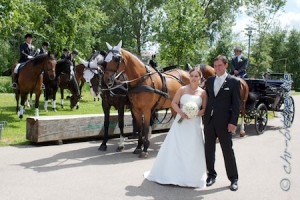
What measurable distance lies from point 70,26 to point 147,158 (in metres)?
17.1

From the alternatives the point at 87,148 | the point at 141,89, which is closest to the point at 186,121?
the point at 141,89

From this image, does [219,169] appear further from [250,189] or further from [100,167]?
[100,167]

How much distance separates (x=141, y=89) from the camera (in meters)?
7.61

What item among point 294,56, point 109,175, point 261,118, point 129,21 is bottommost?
point 109,175

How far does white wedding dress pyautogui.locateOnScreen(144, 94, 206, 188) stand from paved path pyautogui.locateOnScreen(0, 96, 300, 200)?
0.57 feet

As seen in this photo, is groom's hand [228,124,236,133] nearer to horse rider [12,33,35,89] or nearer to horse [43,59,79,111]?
horse rider [12,33,35,89]

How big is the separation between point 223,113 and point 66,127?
4.88m

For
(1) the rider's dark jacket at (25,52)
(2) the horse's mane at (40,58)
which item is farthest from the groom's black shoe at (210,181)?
(1) the rider's dark jacket at (25,52)

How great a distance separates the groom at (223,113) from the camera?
17.8 ft

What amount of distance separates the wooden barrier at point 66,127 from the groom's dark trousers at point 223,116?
177 inches

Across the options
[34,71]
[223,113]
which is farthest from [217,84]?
[34,71]

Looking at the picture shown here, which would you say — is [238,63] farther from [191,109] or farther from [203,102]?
[191,109]

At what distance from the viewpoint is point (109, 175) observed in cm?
615

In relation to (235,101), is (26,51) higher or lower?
higher
